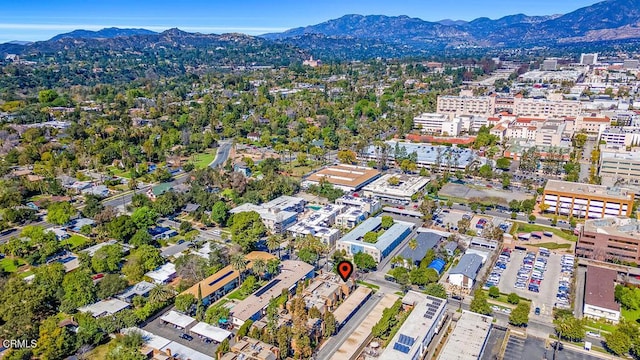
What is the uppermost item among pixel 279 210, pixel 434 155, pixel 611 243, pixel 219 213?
pixel 434 155

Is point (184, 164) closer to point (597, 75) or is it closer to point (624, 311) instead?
point (624, 311)

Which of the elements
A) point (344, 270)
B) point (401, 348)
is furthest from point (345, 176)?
point (401, 348)

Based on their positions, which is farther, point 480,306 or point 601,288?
point 601,288

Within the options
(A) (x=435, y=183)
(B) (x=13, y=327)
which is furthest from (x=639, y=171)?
(B) (x=13, y=327)

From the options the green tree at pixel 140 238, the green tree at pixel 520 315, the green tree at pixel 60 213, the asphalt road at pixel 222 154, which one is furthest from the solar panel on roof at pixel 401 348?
the asphalt road at pixel 222 154

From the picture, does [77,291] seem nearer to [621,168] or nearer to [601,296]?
[601,296]

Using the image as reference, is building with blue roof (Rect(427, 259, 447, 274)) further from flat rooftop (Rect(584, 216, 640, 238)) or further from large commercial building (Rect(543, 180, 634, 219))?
large commercial building (Rect(543, 180, 634, 219))

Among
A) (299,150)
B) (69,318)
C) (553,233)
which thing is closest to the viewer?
(69,318)
